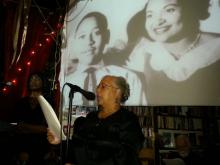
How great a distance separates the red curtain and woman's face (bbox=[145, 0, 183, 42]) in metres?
1.29

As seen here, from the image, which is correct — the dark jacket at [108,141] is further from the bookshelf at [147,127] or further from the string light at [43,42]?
the bookshelf at [147,127]

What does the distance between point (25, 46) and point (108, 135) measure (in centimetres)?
236

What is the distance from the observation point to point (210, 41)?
237 cm

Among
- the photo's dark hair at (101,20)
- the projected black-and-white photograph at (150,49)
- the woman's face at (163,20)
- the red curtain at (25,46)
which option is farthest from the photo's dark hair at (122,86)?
the red curtain at (25,46)

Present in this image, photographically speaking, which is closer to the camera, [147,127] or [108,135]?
[108,135]

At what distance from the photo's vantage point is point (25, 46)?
12.3 ft

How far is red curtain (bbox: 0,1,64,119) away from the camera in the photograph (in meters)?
3.58

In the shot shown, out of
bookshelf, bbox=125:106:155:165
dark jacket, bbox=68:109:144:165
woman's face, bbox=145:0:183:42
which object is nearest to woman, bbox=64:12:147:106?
woman's face, bbox=145:0:183:42

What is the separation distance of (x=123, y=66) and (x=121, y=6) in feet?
2.05

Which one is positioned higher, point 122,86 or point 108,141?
point 122,86

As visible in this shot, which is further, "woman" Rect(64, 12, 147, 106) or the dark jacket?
"woman" Rect(64, 12, 147, 106)

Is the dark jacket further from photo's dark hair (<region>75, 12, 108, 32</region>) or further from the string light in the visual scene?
the string light

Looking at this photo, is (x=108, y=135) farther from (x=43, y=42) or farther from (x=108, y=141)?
(x=43, y=42)

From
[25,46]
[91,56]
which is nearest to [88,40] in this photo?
[91,56]
